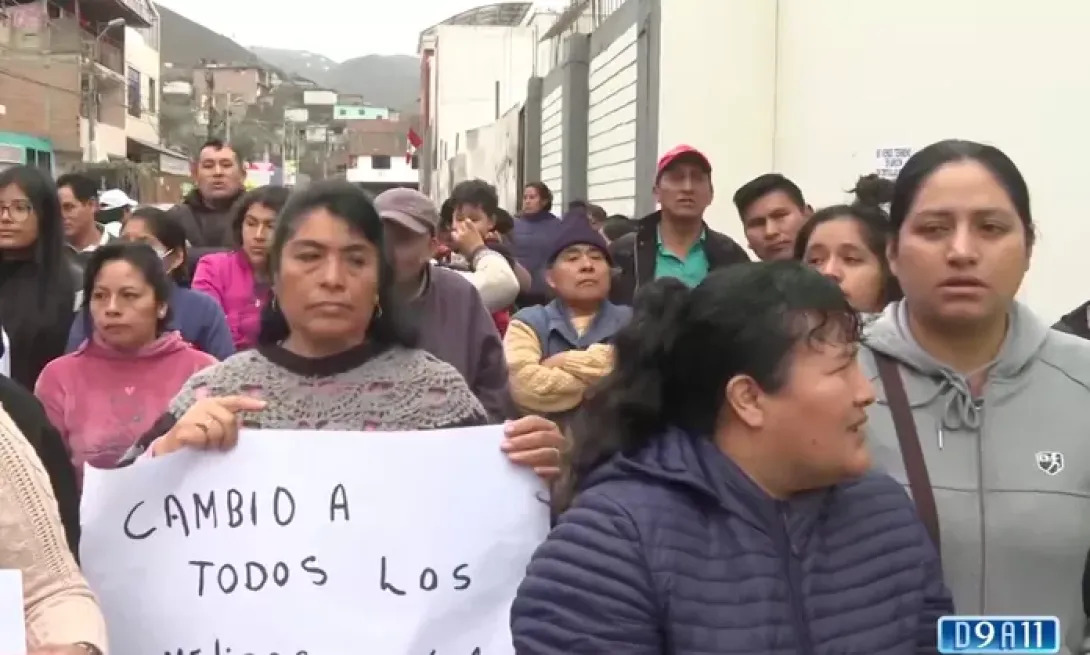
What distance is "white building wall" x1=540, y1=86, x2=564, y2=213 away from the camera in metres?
18.0

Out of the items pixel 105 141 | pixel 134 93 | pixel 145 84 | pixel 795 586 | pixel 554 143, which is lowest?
pixel 795 586

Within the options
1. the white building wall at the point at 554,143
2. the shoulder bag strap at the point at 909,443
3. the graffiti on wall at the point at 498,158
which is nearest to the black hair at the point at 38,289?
the shoulder bag strap at the point at 909,443

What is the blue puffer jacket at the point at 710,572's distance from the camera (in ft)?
5.45

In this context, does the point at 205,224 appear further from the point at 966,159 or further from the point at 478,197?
the point at 966,159

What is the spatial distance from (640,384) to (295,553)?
921 millimetres

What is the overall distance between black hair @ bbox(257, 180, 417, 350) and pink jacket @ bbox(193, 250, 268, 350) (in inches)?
92.7

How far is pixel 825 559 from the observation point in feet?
5.74

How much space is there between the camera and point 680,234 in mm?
5293

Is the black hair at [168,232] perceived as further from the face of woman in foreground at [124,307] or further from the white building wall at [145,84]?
the white building wall at [145,84]

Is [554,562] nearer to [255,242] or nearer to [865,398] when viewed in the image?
[865,398]

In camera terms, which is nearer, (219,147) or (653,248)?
(653,248)

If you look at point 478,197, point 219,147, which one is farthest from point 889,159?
point 219,147

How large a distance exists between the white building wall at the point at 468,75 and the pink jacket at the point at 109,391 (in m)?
41.1

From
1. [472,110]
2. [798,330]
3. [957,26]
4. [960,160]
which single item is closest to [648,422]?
[798,330]
